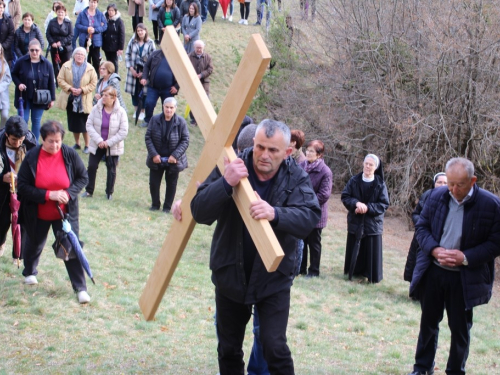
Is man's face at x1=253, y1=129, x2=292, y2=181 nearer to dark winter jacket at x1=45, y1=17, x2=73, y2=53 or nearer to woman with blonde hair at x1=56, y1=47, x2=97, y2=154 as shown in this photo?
woman with blonde hair at x1=56, y1=47, x2=97, y2=154

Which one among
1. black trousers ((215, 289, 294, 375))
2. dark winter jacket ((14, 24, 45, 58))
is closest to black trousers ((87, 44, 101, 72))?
dark winter jacket ((14, 24, 45, 58))

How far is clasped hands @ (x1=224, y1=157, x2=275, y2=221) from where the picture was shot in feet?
13.5

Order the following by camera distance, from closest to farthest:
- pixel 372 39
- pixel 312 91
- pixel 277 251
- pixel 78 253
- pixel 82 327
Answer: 1. pixel 277 251
2. pixel 82 327
3. pixel 78 253
4. pixel 372 39
5. pixel 312 91

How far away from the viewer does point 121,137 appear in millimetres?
12703

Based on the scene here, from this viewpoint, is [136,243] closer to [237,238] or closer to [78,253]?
[78,253]

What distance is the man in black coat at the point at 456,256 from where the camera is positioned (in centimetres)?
579

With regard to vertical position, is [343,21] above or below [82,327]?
above

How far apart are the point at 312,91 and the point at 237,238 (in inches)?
570

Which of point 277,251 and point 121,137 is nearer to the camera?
point 277,251

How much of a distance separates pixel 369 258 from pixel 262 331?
6.39 m

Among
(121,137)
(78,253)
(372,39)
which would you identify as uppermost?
(372,39)

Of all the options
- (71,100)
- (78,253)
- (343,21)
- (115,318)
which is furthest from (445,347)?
(343,21)

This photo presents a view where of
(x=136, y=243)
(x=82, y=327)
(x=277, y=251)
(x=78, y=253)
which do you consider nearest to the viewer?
(x=277, y=251)

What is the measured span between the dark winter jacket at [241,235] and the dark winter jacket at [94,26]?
548 inches
